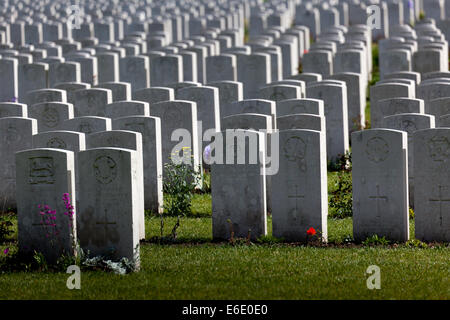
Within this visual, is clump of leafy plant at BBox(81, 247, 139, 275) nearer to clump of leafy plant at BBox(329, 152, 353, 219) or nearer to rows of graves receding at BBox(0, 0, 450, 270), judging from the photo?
rows of graves receding at BBox(0, 0, 450, 270)

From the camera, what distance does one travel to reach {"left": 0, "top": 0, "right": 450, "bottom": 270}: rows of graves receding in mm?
10062

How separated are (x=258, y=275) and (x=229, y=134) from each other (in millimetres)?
2083

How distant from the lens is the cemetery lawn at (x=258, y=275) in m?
9.10

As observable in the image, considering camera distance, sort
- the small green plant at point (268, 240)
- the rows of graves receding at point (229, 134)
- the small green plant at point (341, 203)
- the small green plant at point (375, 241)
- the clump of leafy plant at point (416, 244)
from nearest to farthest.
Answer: the rows of graves receding at point (229, 134) < the clump of leafy plant at point (416, 244) < the small green plant at point (375, 241) < the small green plant at point (268, 240) < the small green plant at point (341, 203)

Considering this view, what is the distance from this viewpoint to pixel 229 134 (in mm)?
11219

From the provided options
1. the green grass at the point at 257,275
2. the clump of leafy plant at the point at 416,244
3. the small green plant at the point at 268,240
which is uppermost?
the small green plant at the point at 268,240

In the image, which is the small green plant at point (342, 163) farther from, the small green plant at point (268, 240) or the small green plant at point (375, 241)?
the small green plant at point (268, 240)

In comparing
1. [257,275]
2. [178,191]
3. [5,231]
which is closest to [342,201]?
[178,191]

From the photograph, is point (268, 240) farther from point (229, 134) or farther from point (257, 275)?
point (257, 275)

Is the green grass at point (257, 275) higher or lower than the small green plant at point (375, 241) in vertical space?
lower

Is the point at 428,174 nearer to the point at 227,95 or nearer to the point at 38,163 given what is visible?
the point at 38,163

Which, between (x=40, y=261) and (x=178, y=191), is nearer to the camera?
(x=40, y=261)

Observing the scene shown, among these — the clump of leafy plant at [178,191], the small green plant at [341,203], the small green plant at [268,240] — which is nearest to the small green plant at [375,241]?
the small green plant at [268,240]

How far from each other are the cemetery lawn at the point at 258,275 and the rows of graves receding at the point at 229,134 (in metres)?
0.41
